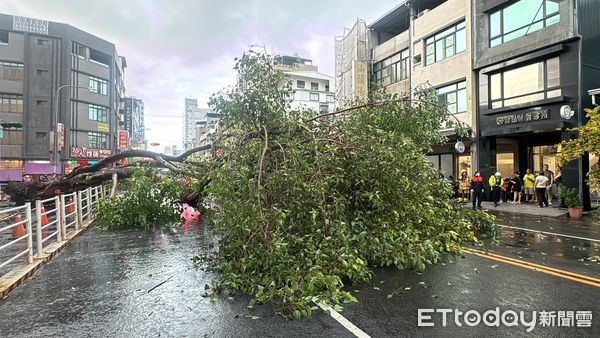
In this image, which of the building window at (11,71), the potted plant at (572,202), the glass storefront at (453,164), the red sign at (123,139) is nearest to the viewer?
the potted plant at (572,202)

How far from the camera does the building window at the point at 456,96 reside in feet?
66.7

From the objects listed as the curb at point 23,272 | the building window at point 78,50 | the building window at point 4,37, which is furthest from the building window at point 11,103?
the curb at point 23,272

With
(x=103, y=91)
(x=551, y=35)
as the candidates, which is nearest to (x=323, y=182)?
(x=551, y=35)

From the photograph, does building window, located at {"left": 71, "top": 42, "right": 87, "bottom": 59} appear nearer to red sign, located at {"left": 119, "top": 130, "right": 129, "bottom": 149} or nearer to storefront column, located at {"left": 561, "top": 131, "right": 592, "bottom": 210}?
red sign, located at {"left": 119, "top": 130, "right": 129, "bottom": 149}

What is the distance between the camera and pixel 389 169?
617cm

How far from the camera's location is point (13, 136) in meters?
38.1

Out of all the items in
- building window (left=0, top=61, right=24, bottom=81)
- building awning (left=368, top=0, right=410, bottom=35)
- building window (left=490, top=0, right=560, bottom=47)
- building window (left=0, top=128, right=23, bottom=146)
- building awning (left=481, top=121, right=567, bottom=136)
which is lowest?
building awning (left=481, top=121, right=567, bottom=136)

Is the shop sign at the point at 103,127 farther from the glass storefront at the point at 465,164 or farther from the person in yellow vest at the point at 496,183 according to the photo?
the person in yellow vest at the point at 496,183

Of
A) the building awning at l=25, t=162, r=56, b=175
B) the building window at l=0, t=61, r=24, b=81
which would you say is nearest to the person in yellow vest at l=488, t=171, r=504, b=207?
the building awning at l=25, t=162, r=56, b=175

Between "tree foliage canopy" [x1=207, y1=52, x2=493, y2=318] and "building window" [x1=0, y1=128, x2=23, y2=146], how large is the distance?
134 feet

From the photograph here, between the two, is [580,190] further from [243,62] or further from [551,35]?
[243,62]

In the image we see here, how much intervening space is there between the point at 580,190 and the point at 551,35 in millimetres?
6614

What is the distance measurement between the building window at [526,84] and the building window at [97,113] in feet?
141

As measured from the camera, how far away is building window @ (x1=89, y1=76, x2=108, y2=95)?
44500 millimetres
